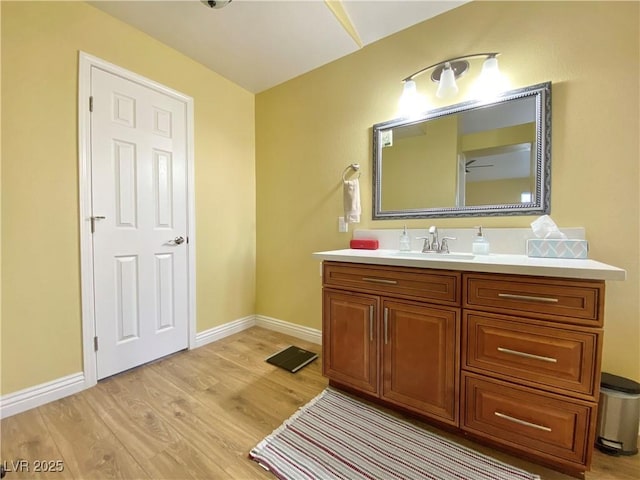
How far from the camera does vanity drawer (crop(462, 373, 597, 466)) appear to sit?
104 centimetres

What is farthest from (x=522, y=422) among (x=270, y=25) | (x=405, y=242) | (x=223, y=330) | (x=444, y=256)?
(x=270, y=25)

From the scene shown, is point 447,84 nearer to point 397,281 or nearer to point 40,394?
point 397,281

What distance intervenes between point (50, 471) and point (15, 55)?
6.79 feet

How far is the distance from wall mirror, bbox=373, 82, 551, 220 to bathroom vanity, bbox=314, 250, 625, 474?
0.53 m

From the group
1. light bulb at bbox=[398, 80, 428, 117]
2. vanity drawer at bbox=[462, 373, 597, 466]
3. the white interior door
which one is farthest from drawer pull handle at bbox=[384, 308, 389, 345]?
the white interior door

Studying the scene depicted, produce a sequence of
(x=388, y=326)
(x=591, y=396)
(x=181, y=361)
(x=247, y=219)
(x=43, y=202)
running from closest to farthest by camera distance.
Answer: (x=591, y=396)
(x=388, y=326)
(x=43, y=202)
(x=181, y=361)
(x=247, y=219)

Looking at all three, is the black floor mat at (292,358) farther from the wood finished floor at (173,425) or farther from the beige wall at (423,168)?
the beige wall at (423,168)

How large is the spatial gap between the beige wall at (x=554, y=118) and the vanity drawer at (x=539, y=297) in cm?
57

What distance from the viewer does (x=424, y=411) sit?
4.42ft

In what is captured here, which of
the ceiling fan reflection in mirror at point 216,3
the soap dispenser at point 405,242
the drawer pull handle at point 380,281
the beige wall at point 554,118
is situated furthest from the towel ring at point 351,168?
the ceiling fan reflection in mirror at point 216,3

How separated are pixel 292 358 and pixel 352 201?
1.32 meters

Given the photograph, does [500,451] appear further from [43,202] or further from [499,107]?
[43,202]

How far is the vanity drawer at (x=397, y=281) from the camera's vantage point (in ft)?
4.18

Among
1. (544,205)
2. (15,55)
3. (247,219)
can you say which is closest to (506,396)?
(544,205)
